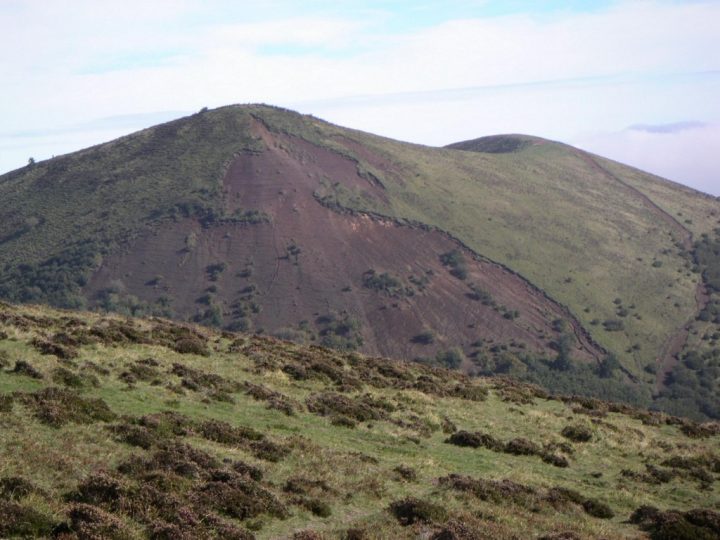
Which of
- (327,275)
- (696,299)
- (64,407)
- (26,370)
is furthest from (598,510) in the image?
(696,299)

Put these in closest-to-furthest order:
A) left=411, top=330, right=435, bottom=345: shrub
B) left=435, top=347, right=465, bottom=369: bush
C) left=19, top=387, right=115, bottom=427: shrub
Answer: left=19, top=387, right=115, bottom=427: shrub → left=435, top=347, right=465, bottom=369: bush → left=411, top=330, right=435, bottom=345: shrub

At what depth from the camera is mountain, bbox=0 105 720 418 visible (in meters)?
108

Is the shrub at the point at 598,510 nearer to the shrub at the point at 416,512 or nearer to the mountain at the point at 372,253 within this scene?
the shrub at the point at 416,512

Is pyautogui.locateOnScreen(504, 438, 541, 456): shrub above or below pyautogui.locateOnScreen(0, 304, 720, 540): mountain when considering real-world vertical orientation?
below

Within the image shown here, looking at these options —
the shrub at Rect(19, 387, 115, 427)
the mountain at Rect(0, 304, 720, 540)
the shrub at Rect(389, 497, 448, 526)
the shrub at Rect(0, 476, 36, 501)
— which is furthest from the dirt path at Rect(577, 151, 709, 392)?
the shrub at Rect(0, 476, 36, 501)

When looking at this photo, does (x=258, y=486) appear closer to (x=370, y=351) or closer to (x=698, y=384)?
(x=370, y=351)

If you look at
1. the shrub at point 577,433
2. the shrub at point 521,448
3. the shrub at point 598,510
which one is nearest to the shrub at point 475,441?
the shrub at point 521,448

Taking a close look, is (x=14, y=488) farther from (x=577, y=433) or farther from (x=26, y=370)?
(x=577, y=433)

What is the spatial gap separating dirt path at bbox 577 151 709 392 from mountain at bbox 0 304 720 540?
80.0m

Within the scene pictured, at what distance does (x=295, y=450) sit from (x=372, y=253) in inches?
4067

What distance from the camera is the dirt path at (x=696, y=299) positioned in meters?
110

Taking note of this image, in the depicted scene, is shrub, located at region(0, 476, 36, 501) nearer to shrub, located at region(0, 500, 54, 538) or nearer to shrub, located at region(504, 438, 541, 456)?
shrub, located at region(0, 500, 54, 538)

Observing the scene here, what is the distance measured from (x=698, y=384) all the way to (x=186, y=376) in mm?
95144

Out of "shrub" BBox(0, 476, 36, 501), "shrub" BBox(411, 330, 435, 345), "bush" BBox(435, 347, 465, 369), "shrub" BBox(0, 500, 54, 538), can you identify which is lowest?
"bush" BBox(435, 347, 465, 369)
